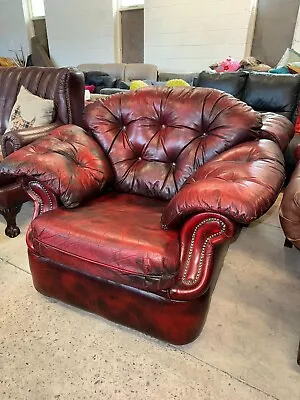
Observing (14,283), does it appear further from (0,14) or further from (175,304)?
(0,14)

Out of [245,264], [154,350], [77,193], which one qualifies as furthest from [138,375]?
[245,264]

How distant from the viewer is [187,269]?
1109 mm

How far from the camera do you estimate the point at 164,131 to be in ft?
5.40

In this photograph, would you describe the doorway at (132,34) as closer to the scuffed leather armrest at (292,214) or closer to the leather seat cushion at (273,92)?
the leather seat cushion at (273,92)

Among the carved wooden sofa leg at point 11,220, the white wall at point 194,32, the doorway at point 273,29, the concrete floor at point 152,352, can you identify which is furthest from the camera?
the white wall at point 194,32

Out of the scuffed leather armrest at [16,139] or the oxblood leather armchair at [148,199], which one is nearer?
the oxblood leather armchair at [148,199]

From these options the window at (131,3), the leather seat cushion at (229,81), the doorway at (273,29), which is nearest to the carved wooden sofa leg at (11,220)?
the leather seat cushion at (229,81)

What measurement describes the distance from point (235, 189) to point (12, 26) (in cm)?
727

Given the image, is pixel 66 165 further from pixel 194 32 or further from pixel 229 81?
pixel 194 32

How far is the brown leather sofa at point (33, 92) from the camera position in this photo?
1.92m

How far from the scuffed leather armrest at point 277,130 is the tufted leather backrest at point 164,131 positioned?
86 mm

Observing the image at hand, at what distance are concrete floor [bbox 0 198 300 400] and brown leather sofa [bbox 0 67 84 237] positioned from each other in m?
0.53

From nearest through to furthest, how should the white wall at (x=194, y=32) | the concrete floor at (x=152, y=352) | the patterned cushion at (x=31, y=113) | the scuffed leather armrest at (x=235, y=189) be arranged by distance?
the scuffed leather armrest at (x=235, y=189), the concrete floor at (x=152, y=352), the patterned cushion at (x=31, y=113), the white wall at (x=194, y=32)

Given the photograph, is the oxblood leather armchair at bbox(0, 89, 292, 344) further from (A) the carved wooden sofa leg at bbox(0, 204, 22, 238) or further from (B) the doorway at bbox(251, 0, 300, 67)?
(B) the doorway at bbox(251, 0, 300, 67)
